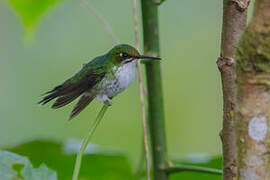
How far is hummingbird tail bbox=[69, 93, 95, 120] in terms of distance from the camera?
2.39 metres

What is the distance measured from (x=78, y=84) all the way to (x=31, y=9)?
1.45 ft

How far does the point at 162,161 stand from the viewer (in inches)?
82.4

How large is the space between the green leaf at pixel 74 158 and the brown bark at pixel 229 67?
4.63 feet

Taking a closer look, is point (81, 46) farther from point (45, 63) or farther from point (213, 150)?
point (213, 150)

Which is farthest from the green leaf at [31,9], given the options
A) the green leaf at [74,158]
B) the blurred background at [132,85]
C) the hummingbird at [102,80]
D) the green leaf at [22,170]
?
the blurred background at [132,85]

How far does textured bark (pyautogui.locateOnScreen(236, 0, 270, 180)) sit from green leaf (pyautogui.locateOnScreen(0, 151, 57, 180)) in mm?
736

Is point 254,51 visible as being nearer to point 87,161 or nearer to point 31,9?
point 31,9

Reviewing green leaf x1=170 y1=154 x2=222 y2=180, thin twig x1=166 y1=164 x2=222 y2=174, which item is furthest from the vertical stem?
green leaf x1=170 y1=154 x2=222 y2=180

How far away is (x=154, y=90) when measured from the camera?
82.4 inches

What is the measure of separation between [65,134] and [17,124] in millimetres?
991

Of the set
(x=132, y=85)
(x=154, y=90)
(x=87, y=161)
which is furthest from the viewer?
(x=132, y=85)

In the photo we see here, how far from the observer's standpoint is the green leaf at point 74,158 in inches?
103

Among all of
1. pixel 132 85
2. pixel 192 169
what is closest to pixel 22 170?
pixel 192 169

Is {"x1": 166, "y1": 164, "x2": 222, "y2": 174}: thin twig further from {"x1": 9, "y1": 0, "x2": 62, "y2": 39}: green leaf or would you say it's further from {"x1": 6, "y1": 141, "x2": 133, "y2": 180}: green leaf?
{"x1": 9, "y1": 0, "x2": 62, "y2": 39}: green leaf
